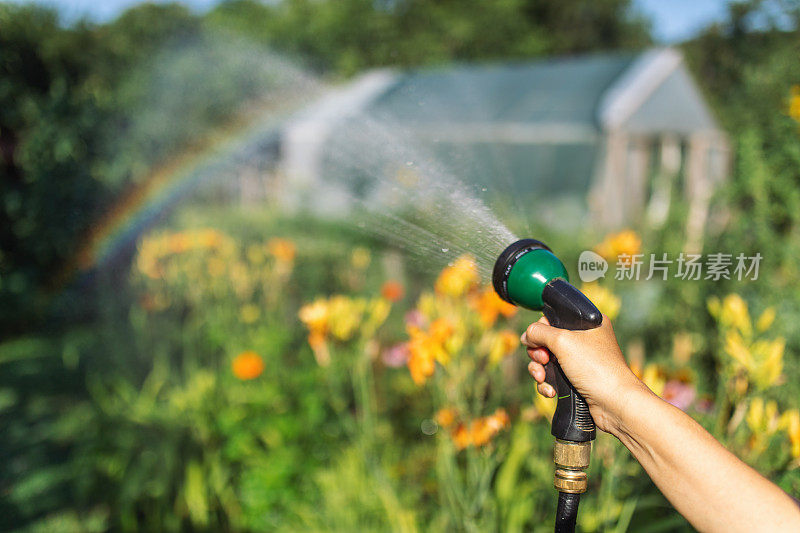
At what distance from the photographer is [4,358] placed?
4.92 meters

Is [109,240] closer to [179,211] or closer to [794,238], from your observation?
[179,211]

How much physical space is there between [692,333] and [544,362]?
104 inches

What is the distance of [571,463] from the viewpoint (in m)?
0.98

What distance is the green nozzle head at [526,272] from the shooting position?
3.22 feet

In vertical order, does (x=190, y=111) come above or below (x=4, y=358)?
below

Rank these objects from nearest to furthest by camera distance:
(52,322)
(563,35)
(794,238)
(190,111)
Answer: (794,238)
(52,322)
(190,111)
(563,35)

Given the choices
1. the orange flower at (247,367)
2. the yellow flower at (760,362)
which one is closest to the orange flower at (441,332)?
the yellow flower at (760,362)

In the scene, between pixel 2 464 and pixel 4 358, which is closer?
pixel 2 464

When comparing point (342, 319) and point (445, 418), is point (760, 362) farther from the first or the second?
point (342, 319)

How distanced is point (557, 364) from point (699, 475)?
0.87ft

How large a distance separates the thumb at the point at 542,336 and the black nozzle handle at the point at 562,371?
24 millimetres

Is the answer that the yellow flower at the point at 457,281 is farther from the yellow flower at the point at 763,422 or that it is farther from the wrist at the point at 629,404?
the wrist at the point at 629,404

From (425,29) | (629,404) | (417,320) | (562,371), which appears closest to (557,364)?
(562,371)

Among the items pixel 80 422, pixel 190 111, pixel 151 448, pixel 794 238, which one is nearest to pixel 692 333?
pixel 794 238
